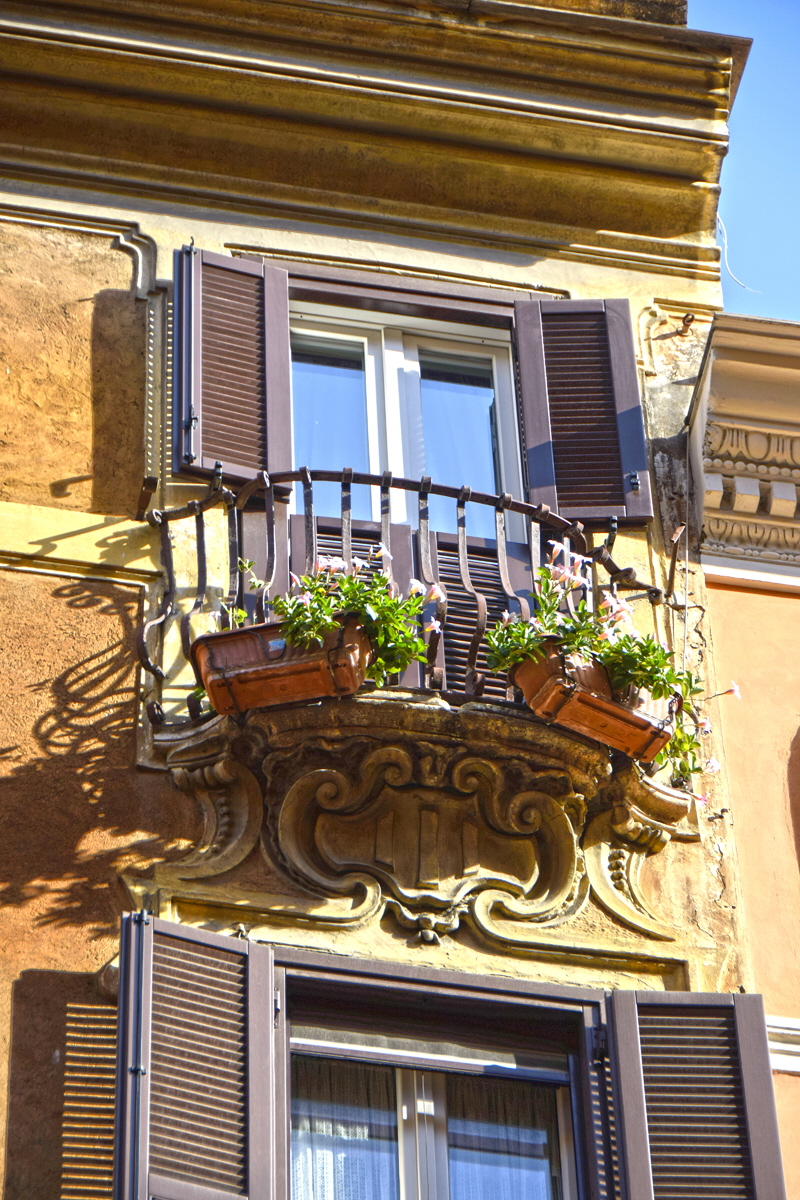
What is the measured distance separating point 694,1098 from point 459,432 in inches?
129

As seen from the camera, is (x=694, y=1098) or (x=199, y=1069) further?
(x=694, y=1098)

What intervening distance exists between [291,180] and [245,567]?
242 cm

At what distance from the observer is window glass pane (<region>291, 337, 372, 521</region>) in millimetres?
9383

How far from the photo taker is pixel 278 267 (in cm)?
980

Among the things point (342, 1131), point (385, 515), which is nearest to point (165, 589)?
point (385, 515)

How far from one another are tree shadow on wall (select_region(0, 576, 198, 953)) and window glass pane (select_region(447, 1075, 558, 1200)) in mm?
1339

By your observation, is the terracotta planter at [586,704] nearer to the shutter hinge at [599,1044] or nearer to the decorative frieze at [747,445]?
the shutter hinge at [599,1044]

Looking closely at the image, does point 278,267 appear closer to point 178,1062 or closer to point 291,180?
point 291,180

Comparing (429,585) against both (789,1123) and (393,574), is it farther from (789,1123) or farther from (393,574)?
(789,1123)

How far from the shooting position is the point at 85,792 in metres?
8.12

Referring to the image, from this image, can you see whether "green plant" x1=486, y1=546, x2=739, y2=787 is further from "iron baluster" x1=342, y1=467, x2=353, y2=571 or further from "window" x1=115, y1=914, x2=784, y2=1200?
"window" x1=115, y1=914, x2=784, y2=1200

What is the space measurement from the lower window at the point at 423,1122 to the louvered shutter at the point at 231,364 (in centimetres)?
252

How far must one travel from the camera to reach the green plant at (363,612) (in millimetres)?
7926

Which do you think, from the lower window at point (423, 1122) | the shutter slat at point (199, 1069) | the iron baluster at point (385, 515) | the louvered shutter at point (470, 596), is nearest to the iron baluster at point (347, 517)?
the iron baluster at point (385, 515)
